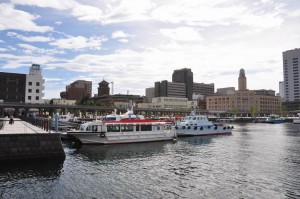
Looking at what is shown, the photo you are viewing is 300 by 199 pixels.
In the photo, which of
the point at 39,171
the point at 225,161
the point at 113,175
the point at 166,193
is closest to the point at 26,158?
the point at 39,171

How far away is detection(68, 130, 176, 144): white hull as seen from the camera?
52.6 meters

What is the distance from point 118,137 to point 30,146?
2252cm

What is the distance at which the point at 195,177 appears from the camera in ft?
95.5

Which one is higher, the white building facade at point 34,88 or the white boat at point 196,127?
the white building facade at point 34,88

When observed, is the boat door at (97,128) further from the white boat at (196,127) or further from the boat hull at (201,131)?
the boat hull at (201,131)

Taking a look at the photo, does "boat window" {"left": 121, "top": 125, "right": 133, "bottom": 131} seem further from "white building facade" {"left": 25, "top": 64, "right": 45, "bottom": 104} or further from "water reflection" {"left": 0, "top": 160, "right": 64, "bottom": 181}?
"white building facade" {"left": 25, "top": 64, "right": 45, "bottom": 104}

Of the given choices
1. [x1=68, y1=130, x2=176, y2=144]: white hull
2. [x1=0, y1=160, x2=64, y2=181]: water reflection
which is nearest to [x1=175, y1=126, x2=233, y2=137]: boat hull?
[x1=68, y1=130, x2=176, y2=144]: white hull

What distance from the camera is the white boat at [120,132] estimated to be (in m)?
52.9

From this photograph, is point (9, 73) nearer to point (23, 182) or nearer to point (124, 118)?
point (124, 118)

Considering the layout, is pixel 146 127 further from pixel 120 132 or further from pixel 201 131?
pixel 201 131

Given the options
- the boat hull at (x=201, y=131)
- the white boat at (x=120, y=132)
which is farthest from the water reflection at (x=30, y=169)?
the boat hull at (x=201, y=131)

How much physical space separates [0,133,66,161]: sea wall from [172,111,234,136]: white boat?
4433cm

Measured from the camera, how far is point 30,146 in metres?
34.2

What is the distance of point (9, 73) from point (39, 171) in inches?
4602
